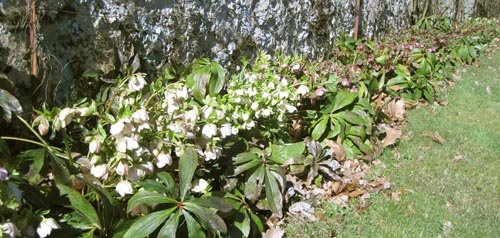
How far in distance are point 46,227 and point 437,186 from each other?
2.60m

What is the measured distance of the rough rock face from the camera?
289 centimetres

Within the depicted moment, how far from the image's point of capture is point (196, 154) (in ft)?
7.96

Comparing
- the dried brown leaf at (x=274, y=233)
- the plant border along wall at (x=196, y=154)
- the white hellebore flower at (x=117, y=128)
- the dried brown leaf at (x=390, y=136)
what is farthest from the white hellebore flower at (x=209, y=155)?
the dried brown leaf at (x=390, y=136)

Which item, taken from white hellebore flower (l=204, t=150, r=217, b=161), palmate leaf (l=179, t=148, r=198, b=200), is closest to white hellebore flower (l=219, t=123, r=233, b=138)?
white hellebore flower (l=204, t=150, r=217, b=161)

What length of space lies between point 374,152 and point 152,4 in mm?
1960

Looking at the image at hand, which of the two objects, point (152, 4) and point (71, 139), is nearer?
point (71, 139)

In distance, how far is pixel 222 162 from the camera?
9.73ft

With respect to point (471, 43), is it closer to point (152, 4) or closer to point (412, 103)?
point (412, 103)

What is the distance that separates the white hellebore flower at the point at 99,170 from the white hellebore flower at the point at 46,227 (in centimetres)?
33

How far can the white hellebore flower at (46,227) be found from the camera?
191cm

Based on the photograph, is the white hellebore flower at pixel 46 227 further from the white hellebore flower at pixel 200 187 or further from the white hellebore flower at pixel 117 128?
the white hellebore flower at pixel 200 187

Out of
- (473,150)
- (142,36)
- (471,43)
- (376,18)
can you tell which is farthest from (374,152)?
(471,43)

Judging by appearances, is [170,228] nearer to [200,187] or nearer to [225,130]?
[200,187]

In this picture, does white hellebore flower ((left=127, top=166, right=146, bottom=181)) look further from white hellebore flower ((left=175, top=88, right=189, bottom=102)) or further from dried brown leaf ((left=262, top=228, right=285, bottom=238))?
dried brown leaf ((left=262, top=228, right=285, bottom=238))
